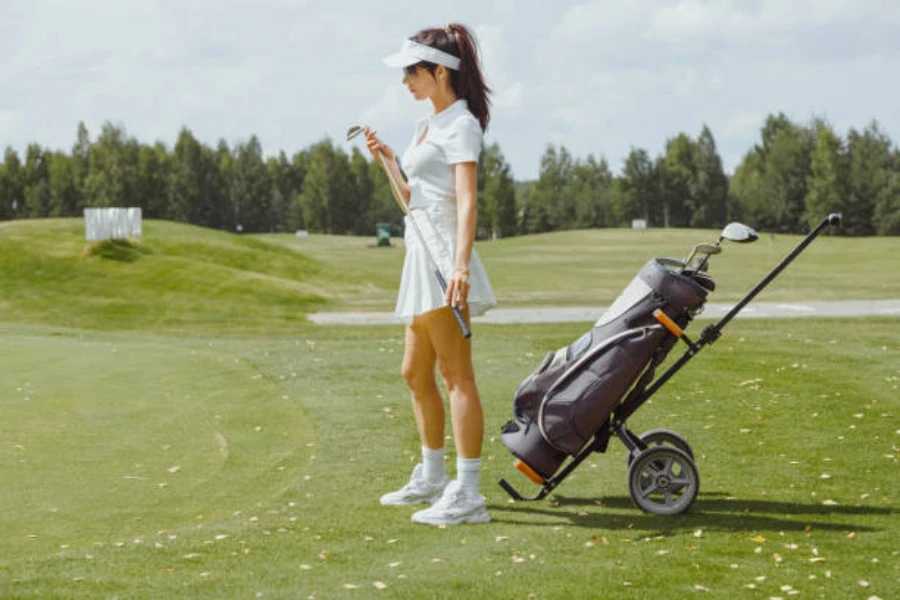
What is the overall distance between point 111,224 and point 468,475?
27326 millimetres

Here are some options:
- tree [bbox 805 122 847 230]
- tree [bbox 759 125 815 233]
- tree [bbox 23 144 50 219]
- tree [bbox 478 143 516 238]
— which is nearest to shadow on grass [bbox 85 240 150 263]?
tree [bbox 478 143 516 238]

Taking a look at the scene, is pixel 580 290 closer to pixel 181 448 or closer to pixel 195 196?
pixel 181 448

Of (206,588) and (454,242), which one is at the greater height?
(454,242)

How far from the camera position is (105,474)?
23.9 ft

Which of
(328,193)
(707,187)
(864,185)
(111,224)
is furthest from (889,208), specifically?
(111,224)

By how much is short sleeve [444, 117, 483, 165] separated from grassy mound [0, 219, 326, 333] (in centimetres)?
1657

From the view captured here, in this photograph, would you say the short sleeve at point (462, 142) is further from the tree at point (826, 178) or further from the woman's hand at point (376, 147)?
the tree at point (826, 178)

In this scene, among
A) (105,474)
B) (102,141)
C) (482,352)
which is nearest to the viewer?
(105,474)

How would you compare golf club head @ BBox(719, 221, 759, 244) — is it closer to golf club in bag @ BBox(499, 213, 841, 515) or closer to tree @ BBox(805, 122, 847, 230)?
golf club in bag @ BBox(499, 213, 841, 515)

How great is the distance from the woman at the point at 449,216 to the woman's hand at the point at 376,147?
294 mm

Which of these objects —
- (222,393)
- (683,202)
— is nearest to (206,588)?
(222,393)

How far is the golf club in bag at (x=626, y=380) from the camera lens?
231 inches

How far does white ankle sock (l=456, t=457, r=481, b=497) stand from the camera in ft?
20.1

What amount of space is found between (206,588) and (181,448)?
333cm
